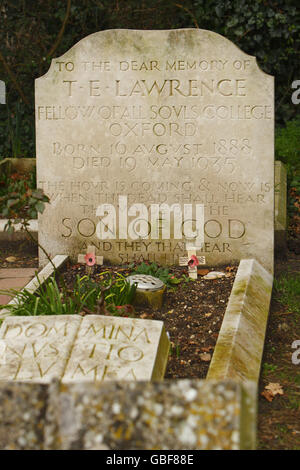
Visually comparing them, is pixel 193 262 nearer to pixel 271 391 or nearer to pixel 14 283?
pixel 14 283

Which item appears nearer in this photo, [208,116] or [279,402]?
[279,402]

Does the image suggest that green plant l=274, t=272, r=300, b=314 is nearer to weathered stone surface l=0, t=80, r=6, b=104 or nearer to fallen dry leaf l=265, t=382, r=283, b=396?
fallen dry leaf l=265, t=382, r=283, b=396

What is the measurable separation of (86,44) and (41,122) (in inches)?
25.0

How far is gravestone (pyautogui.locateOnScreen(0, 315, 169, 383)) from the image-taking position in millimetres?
2842

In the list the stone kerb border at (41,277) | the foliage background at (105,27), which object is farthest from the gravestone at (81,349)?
the foliage background at (105,27)

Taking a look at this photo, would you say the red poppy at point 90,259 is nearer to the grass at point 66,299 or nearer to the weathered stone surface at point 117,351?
the grass at point 66,299

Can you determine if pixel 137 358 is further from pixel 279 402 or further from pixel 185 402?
pixel 185 402

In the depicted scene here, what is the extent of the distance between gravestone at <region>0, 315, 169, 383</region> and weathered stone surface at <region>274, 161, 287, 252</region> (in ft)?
8.32

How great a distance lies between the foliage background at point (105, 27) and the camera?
7781mm

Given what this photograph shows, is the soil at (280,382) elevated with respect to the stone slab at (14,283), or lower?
lower

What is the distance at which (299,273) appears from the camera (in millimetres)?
5191

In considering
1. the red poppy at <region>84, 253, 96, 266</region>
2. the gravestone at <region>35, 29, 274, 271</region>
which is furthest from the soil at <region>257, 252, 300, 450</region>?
the red poppy at <region>84, 253, 96, 266</region>

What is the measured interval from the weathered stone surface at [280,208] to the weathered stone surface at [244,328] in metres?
0.86
